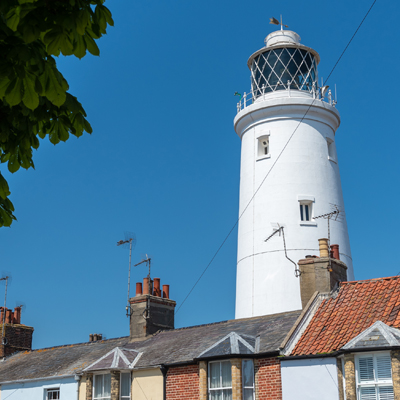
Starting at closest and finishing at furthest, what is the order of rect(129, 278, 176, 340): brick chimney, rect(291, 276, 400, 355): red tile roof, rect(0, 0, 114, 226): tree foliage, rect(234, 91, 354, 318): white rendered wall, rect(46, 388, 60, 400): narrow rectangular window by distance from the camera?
1. rect(0, 0, 114, 226): tree foliage
2. rect(291, 276, 400, 355): red tile roof
3. rect(46, 388, 60, 400): narrow rectangular window
4. rect(129, 278, 176, 340): brick chimney
5. rect(234, 91, 354, 318): white rendered wall

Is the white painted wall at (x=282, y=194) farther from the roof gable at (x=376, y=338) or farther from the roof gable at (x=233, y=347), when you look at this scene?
the roof gable at (x=376, y=338)

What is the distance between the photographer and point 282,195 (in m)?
29.4

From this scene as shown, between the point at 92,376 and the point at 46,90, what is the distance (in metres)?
18.3

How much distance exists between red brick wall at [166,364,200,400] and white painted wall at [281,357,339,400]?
3107 mm

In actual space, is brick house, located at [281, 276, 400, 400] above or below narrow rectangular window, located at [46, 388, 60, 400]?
above

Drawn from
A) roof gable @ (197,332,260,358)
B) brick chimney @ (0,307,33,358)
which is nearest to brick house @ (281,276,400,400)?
roof gable @ (197,332,260,358)

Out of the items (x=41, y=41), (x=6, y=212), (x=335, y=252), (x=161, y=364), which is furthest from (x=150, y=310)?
(x=41, y=41)

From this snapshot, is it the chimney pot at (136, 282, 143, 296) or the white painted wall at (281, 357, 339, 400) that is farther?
the chimney pot at (136, 282, 143, 296)

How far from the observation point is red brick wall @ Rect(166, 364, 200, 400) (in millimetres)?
19516

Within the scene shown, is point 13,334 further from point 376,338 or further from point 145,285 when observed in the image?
point 376,338

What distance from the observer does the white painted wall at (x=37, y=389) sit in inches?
903

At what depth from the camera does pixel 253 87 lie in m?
33.1

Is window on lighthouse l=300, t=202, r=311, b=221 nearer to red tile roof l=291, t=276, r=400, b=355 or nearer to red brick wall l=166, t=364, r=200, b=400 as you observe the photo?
red tile roof l=291, t=276, r=400, b=355

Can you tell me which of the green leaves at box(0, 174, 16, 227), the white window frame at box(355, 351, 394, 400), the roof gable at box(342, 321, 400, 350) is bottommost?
the white window frame at box(355, 351, 394, 400)
